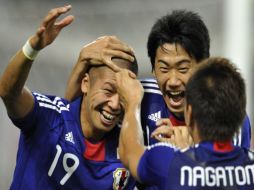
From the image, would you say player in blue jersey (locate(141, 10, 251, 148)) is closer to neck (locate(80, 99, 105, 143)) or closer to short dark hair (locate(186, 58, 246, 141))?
neck (locate(80, 99, 105, 143))

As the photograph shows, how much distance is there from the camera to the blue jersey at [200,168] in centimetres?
385

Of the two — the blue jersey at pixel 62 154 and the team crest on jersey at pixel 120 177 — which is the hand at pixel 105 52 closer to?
the blue jersey at pixel 62 154

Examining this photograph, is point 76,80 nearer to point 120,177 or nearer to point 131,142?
point 120,177

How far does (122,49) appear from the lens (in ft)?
15.9

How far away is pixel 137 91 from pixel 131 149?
372 millimetres

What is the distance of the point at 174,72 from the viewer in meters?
4.85

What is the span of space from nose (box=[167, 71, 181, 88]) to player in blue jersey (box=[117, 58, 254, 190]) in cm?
82

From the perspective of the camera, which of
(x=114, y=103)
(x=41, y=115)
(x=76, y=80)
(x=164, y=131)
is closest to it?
(x=164, y=131)

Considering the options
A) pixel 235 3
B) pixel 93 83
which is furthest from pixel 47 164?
pixel 235 3

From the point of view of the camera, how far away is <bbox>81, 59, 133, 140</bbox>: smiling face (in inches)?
189

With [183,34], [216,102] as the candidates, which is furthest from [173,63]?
[216,102]

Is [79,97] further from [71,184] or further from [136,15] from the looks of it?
[136,15]

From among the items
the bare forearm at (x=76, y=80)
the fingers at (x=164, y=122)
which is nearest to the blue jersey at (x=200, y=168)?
the fingers at (x=164, y=122)

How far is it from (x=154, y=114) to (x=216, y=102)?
112 centimetres
